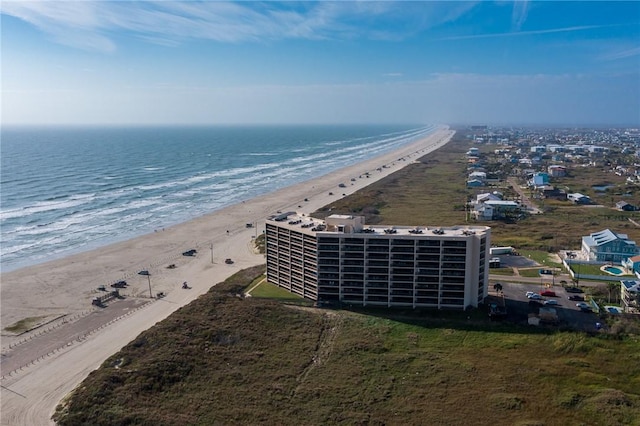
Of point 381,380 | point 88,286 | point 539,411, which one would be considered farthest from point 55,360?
point 539,411

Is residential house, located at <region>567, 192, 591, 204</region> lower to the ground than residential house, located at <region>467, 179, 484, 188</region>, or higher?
lower

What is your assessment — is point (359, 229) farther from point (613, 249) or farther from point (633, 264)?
point (613, 249)

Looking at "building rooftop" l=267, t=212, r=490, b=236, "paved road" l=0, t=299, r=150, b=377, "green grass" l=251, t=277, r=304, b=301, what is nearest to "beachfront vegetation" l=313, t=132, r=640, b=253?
"building rooftop" l=267, t=212, r=490, b=236

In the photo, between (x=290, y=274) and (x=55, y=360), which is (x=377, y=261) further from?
(x=55, y=360)

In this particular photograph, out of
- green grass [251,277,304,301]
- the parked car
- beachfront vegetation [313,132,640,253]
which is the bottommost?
green grass [251,277,304,301]

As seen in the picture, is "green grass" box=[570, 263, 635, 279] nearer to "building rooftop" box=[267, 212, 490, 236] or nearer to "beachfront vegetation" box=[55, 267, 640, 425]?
"building rooftop" box=[267, 212, 490, 236]

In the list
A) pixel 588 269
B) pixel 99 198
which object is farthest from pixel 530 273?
pixel 99 198
